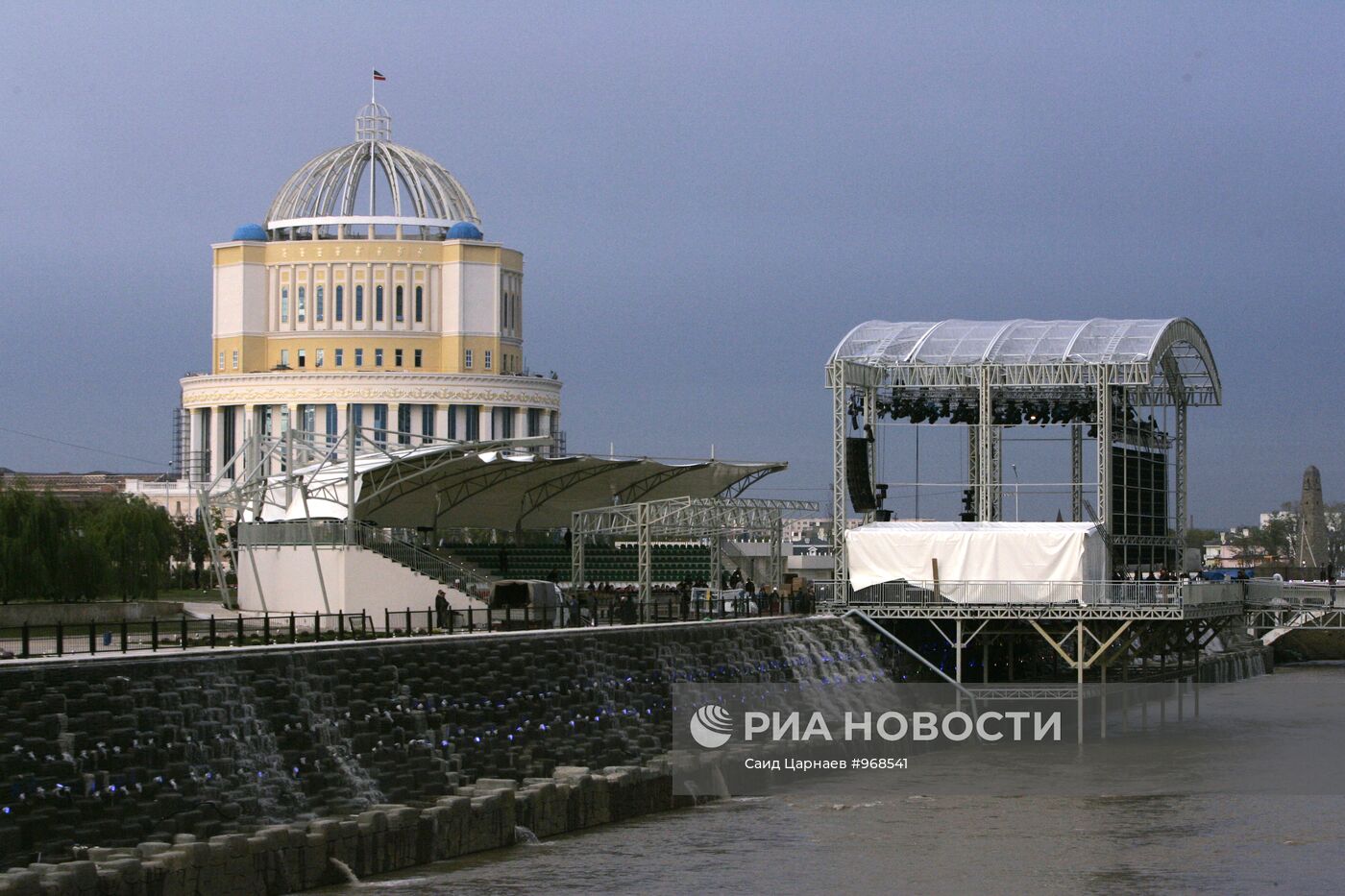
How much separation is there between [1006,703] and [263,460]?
77.9 feet

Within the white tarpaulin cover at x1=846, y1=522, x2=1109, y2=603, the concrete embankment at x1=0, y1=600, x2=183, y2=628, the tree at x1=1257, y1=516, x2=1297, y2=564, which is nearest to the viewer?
the white tarpaulin cover at x1=846, y1=522, x2=1109, y2=603

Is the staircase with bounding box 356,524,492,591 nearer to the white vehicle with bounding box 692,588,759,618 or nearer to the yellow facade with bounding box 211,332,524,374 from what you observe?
the white vehicle with bounding box 692,588,759,618

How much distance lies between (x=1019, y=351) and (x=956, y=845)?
23.4 metres

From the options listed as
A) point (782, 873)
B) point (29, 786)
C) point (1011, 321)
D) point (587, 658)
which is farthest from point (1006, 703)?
point (29, 786)

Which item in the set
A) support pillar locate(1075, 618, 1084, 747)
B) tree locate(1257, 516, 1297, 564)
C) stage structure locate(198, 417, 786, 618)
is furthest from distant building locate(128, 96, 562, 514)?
tree locate(1257, 516, 1297, 564)

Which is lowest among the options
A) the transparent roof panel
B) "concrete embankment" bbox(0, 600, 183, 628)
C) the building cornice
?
"concrete embankment" bbox(0, 600, 183, 628)

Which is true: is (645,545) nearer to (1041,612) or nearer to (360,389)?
(1041,612)

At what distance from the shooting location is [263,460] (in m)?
63.5

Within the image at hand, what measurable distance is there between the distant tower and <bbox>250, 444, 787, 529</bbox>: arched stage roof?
253 ft

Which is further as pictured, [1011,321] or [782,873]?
[1011,321]

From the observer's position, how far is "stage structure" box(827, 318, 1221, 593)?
54.5 m

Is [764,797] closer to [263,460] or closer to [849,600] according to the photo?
[849,600]

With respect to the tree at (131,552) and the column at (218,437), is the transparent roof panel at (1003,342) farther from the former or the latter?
the column at (218,437)

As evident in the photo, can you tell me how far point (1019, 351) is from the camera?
55406mm
